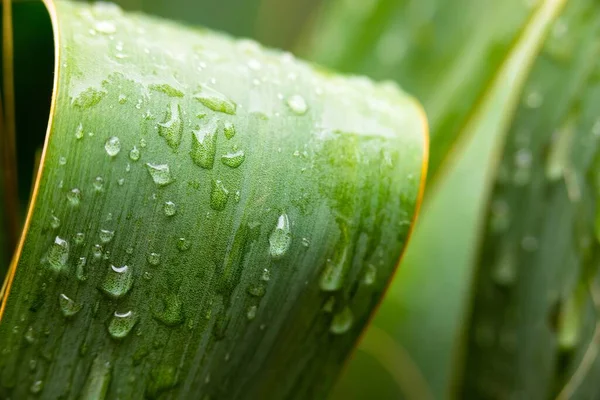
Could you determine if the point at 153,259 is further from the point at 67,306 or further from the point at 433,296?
the point at 433,296

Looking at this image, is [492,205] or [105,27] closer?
[105,27]

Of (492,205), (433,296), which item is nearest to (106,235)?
(492,205)

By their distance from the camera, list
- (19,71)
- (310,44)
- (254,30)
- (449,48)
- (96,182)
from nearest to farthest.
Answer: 1. (96,182)
2. (19,71)
3. (449,48)
4. (310,44)
5. (254,30)

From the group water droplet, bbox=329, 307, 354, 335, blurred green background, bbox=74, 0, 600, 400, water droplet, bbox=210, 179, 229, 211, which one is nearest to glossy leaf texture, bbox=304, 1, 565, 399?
blurred green background, bbox=74, 0, 600, 400

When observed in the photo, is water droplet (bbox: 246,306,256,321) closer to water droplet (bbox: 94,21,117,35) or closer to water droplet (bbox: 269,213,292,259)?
water droplet (bbox: 269,213,292,259)

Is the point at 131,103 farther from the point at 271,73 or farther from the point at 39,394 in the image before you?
the point at 39,394

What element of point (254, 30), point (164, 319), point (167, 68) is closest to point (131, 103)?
point (167, 68)
